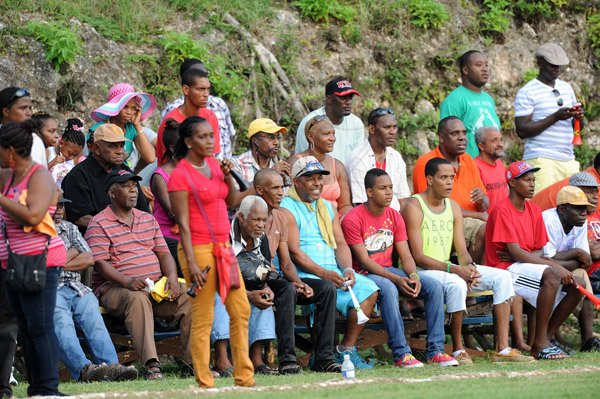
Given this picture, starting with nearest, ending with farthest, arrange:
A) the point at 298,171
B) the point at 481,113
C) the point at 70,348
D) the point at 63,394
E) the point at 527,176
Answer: the point at 63,394 → the point at 70,348 → the point at 298,171 → the point at 527,176 → the point at 481,113

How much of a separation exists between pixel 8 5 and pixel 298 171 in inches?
216

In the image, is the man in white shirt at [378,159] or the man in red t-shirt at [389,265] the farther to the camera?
the man in white shirt at [378,159]

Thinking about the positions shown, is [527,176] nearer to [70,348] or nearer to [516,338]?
[516,338]

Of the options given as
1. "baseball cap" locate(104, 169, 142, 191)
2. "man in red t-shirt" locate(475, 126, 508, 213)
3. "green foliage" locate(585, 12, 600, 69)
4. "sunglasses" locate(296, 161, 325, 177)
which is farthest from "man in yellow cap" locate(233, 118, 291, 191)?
"green foliage" locate(585, 12, 600, 69)

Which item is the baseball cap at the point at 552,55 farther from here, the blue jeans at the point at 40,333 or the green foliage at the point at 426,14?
the blue jeans at the point at 40,333

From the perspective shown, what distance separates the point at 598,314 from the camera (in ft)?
52.4

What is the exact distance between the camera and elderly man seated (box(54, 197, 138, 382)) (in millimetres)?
10523

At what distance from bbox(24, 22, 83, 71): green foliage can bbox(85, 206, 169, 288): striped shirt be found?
398 centimetres

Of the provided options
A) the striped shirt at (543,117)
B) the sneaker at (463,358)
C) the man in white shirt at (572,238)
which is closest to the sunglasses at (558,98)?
the striped shirt at (543,117)

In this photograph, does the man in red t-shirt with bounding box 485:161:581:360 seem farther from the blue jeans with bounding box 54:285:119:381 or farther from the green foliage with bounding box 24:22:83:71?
the green foliage with bounding box 24:22:83:71

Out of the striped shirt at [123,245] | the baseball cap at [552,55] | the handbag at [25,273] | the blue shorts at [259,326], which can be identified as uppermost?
the baseball cap at [552,55]

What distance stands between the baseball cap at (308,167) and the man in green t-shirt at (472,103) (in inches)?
122

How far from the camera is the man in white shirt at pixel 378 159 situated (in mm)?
13531

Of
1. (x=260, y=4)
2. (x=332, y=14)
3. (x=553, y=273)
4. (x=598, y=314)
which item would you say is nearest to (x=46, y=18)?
(x=260, y=4)
